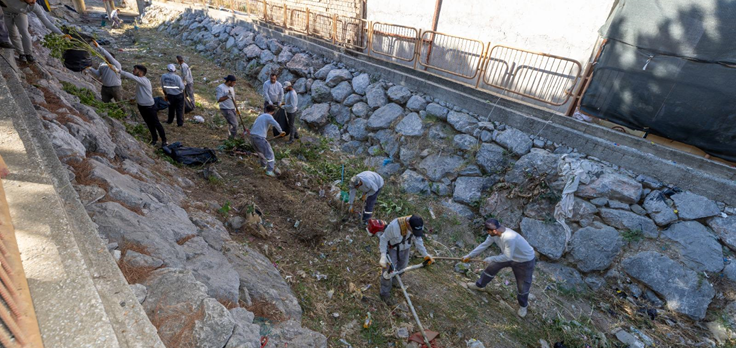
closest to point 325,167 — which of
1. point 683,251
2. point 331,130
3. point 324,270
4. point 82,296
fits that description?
point 331,130

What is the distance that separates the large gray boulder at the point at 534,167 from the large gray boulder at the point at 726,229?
247cm

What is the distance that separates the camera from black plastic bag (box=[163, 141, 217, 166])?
20.8 feet

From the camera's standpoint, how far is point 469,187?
6.81 m

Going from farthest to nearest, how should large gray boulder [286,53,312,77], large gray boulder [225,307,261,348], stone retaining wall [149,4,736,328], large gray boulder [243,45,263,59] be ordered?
1. large gray boulder [243,45,263,59]
2. large gray boulder [286,53,312,77]
3. stone retaining wall [149,4,736,328]
4. large gray boulder [225,307,261,348]

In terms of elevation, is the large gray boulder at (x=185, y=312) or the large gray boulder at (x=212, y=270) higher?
the large gray boulder at (x=185, y=312)

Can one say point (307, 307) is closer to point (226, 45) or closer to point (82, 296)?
point (82, 296)

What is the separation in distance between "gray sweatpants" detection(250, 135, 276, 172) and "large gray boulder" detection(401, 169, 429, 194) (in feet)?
10.1

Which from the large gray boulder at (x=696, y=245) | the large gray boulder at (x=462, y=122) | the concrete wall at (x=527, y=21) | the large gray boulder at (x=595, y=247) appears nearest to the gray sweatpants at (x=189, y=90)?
the concrete wall at (x=527, y=21)

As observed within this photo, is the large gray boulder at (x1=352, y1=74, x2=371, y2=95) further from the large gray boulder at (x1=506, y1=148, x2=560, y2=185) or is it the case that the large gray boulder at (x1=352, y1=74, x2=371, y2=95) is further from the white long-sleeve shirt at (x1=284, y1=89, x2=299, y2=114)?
the large gray boulder at (x1=506, y1=148, x2=560, y2=185)

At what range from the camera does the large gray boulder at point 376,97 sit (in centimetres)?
903

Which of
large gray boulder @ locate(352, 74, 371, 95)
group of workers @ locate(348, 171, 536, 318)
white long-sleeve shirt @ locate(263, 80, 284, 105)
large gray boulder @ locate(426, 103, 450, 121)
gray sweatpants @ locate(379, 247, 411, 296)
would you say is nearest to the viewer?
group of workers @ locate(348, 171, 536, 318)

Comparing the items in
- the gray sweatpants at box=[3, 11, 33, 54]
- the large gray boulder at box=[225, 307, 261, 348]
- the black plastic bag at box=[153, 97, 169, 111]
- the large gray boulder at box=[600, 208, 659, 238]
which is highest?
the gray sweatpants at box=[3, 11, 33, 54]

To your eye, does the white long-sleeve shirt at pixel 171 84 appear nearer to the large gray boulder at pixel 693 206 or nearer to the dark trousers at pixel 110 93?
the dark trousers at pixel 110 93

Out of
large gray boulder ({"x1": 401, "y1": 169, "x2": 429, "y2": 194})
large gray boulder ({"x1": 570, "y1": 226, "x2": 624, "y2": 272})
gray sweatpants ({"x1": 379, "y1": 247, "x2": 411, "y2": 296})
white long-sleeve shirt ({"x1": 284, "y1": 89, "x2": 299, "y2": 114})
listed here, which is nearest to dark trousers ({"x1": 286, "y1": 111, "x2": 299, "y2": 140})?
white long-sleeve shirt ({"x1": 284, "y1": 89, "x2": 299, "y2": 114})
